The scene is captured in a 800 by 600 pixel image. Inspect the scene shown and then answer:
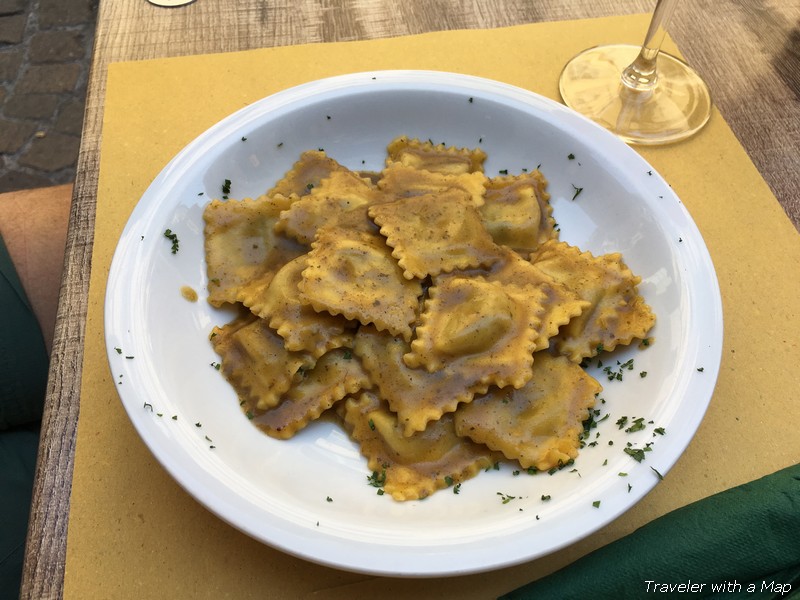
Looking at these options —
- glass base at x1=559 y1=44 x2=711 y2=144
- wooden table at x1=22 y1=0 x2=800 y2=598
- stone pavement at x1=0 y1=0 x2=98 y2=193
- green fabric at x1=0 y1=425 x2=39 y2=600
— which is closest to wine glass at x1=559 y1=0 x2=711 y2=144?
glass base at x1=559 y1=44 x2=711 y2=144

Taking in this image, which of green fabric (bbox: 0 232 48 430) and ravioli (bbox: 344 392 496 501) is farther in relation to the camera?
green fabric (bbox: 0 232 48 430)

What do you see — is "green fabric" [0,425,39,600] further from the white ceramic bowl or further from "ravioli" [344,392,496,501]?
"ravioli" [344,392,496,501]

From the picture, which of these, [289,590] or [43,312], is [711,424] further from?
[43,312]

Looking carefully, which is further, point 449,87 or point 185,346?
point 449,87

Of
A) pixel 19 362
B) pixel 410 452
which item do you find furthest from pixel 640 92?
pixel 19 362

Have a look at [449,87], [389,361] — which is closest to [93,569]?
[389,361]

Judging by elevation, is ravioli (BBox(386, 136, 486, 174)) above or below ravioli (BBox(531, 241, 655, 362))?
above

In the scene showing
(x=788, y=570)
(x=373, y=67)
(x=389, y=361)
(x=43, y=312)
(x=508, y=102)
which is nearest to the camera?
(x=788, y=570)
